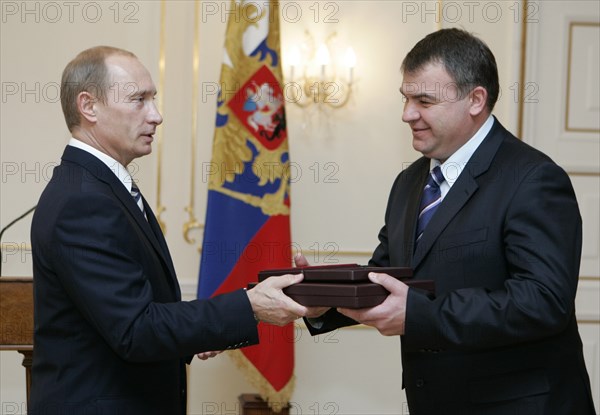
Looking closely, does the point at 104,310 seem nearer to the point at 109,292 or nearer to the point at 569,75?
the point at 109,292

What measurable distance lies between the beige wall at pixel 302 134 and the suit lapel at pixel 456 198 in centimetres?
246

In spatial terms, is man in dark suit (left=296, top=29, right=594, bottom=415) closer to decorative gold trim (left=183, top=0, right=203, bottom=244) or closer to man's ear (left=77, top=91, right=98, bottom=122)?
man's ear (left=77, top=91, right=98, bottom=122)

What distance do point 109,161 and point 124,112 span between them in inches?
6.9

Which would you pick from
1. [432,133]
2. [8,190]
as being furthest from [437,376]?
[8,190]

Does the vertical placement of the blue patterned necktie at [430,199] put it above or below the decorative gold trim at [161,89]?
below

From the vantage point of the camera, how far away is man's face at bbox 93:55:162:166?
2514mm

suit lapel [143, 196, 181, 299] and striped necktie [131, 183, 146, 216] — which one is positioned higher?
striped necktie [131, 183, 146, 216]

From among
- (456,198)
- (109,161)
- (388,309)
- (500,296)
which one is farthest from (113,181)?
(500,296)

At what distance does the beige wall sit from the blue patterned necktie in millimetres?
2300

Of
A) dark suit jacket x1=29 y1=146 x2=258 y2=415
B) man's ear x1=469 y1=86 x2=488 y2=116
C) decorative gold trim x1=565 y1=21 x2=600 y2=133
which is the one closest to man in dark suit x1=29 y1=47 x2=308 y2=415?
dark suit jacket x1=29 y1=146 x2=258 y2=415

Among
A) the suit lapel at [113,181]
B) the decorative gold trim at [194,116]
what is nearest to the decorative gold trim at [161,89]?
the decorative gold trim at [194,116]

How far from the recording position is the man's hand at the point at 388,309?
243 cm

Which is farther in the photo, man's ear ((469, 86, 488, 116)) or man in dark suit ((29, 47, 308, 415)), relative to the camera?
man's ear ((469, 86, 488, 116))

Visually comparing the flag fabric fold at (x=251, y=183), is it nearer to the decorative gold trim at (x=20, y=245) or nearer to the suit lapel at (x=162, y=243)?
the decorative gold trim at (x=20, y=245)
